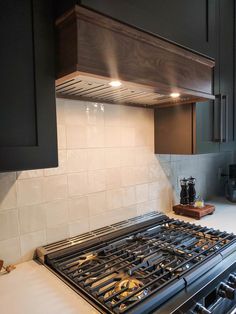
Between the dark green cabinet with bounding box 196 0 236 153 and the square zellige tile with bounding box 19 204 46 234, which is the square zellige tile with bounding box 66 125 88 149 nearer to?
the square zellige tile with bounding box 19 204 46 234

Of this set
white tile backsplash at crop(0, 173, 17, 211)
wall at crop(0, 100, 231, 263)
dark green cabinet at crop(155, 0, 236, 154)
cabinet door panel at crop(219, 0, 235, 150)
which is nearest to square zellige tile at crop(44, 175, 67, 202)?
wall at crop(0, 100, 231, 263)

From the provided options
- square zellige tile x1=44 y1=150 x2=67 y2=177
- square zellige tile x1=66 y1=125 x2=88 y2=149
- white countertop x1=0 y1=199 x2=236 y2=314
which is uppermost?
square zellige tile x1=66 y1=125 x2=88 y2=149

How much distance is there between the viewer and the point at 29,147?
792mm

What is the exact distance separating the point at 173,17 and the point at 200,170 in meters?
1.32

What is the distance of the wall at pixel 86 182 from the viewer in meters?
1.09

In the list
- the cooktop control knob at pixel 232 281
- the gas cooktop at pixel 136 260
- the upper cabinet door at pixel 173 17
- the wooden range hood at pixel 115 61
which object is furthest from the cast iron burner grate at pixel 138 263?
the upper cabinet door at pixel 173 17

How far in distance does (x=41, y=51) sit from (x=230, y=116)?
140 cm

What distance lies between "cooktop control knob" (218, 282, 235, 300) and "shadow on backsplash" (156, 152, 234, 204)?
894 mm

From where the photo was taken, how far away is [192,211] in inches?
65.4

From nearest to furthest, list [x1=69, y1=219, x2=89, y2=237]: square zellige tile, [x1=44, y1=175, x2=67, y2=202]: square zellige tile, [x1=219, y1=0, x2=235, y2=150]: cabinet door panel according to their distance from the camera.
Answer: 1. [x1=44, y1=175, x2=67, y2=202]: square zellige tile
2. [x1=69, y1=219, x2=89, y2=237]: square zellige tile
3. [x1=219, y1=0, x2=235, y2=150]: cabinet door panel

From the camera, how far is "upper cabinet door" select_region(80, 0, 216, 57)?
883 mm

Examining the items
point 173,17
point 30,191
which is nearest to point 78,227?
point 30,191

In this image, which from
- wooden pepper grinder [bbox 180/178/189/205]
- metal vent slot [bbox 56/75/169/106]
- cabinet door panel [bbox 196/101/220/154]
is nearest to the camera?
metal vent slot [bbox 56/75/169/106]

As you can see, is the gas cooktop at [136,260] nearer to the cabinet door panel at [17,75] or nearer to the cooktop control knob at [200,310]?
the cooktop control knob at [200,310]
